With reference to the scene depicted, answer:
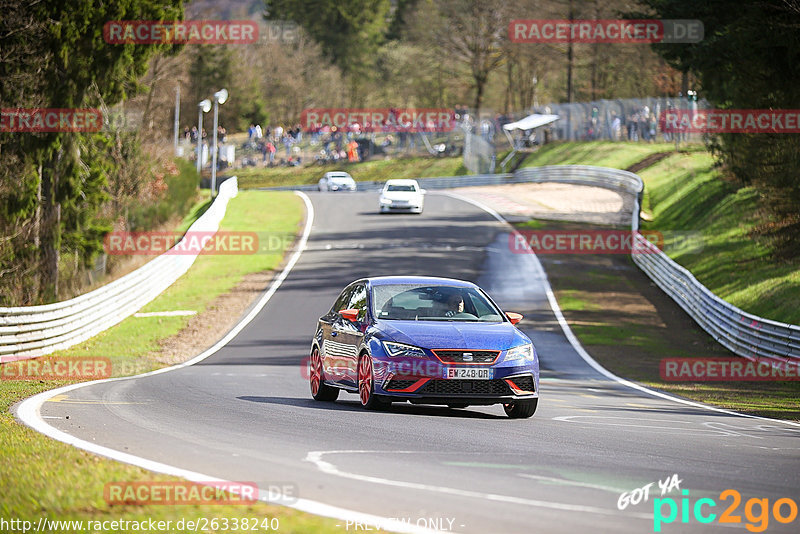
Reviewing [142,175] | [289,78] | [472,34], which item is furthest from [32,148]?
[289,78]

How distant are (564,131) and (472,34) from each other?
14.7 meters

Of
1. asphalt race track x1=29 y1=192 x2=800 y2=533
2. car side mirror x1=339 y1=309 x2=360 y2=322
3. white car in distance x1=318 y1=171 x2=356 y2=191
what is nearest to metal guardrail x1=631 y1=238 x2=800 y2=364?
asphalt race track x1=29 y1=192 x2=800 y2=533

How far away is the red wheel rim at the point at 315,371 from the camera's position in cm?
1446

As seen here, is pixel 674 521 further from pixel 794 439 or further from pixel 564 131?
pixel 564 131

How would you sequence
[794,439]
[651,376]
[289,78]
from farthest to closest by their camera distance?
[289,78] → [651,376] → [794,439]

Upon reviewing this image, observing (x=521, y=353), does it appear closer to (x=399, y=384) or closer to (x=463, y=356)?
(x=463, y=356)

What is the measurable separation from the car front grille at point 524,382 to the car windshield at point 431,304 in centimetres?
120

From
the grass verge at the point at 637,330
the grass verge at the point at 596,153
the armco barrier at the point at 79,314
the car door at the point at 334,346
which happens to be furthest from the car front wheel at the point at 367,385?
the grass verge at the point at 596,153

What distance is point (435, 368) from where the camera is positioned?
11938 millimetres

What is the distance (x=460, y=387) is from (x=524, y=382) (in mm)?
727

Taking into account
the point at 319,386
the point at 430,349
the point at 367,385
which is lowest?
the point at 319,386

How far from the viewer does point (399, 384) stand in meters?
12.1

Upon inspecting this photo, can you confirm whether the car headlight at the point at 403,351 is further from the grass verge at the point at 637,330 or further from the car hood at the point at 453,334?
the grass verge at the point at 637,330

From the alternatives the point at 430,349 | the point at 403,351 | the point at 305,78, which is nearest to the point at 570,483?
the point at 430,349
